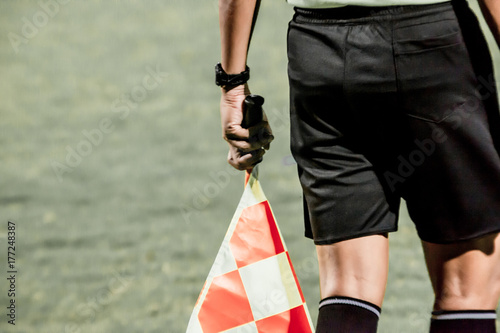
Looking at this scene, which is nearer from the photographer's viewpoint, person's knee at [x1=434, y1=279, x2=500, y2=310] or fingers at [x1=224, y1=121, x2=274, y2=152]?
person's knee at [x1=434, y1=279, x2=500, y2=310]

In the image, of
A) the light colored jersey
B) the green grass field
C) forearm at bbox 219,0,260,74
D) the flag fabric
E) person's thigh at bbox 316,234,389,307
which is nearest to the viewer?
the light colored jersey

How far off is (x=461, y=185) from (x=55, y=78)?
295cm

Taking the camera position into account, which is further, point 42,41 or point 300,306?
point 42,41

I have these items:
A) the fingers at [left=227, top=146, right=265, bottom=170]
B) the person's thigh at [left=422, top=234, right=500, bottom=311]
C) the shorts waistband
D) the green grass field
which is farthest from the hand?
the person's thigh at [left=422, top=234, right=500, bottom=311]

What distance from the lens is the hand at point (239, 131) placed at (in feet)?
5.14

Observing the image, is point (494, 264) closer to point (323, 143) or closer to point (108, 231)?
point (323, 143)

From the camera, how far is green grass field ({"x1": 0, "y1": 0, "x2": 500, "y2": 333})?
239cm

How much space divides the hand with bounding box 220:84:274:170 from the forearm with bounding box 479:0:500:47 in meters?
0.49

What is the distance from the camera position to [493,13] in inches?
49.7

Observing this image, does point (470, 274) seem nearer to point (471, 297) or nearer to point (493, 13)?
point (471, 297)

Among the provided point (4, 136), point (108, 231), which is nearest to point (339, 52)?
point (108, 231)

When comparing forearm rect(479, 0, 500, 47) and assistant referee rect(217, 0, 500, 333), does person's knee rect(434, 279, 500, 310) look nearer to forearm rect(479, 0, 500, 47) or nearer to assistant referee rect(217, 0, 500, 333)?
assistant referee rect(217, 0, 500, 333)

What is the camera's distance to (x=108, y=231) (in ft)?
9.01

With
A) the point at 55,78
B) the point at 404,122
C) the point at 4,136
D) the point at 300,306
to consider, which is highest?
the point at 55,78
